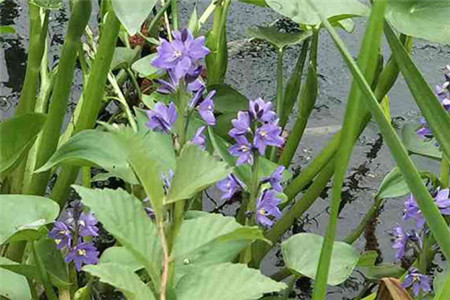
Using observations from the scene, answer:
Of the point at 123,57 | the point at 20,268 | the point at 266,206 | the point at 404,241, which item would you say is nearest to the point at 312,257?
the point at 266,206

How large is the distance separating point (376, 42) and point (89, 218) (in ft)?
1.59

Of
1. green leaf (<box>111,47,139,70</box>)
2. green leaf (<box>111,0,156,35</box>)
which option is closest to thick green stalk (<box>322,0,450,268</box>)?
green leaf (<box>111,0,156,35</box>)

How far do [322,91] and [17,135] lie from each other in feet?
2.81

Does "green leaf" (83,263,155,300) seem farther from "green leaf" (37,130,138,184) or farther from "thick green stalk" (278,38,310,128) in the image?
"thick green stalk" (278,38,310,128)

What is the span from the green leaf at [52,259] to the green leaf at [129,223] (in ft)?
1.36

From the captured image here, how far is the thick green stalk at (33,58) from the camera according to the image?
1034mm

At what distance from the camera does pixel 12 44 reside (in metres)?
1.65

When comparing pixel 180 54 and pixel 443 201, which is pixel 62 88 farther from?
pixel 443 201

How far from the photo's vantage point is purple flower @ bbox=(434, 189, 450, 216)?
87cm

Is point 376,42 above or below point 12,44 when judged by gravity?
above

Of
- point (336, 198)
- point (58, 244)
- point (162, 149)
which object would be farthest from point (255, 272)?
point (58, 244)

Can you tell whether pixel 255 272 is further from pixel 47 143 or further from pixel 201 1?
pixel 201 1

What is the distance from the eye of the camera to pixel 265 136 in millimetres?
787

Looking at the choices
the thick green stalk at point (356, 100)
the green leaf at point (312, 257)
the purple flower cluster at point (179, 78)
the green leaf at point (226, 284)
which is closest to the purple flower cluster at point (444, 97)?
the green leaf at point (312, 257)
